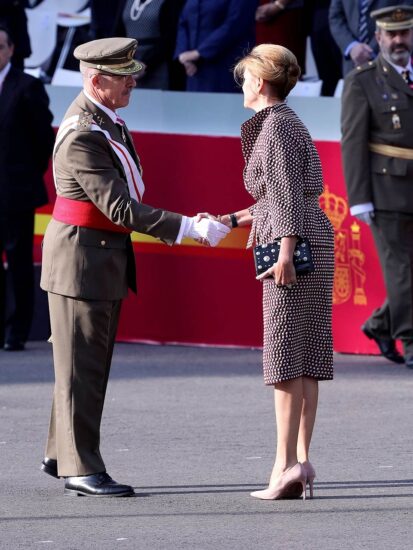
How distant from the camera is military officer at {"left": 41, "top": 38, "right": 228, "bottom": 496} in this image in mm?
6215

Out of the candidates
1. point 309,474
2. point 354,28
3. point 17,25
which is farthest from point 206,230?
point 17,25

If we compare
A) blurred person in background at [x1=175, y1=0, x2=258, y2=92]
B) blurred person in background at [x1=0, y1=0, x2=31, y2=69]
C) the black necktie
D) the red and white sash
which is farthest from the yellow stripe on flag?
the red and white sash

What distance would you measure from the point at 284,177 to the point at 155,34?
596 cm

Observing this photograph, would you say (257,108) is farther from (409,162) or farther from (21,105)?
(21,105)

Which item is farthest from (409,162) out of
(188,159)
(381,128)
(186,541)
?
(186,541)

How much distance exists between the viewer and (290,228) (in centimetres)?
604

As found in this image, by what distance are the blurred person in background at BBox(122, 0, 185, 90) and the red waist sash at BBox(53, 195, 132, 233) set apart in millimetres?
5647

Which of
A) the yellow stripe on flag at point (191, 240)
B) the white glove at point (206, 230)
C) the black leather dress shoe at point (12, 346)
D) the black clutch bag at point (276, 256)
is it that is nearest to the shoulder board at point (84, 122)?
the white glove at point (206, 230)

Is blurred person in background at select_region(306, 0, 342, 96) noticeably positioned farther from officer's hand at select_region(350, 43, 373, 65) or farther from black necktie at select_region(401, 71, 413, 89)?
black necktie at select_region(401, 71, 413, 89)

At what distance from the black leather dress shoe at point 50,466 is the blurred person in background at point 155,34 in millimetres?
5729

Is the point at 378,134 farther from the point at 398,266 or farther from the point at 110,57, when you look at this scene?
the point at 110,57

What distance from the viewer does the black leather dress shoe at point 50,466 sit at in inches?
255

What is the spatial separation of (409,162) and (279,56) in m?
3.54

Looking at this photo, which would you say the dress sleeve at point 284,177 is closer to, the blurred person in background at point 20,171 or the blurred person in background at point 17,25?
the blurred person in background at point 20,171
